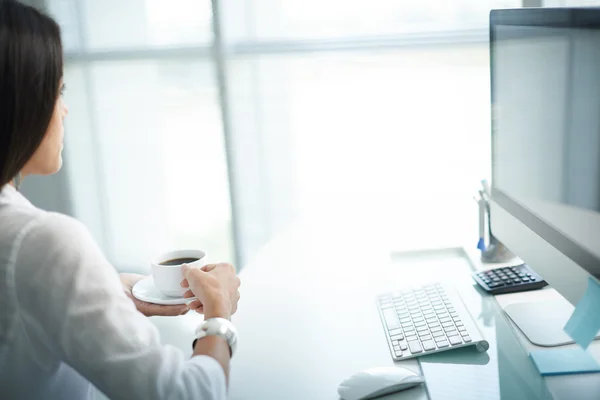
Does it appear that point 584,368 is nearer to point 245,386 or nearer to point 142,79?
point 245,386

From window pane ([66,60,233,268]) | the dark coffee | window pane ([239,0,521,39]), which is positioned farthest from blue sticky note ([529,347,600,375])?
window pane ([66,60,233,268])

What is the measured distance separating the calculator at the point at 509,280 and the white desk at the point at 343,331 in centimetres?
2

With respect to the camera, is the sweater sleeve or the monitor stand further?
the monitor stand

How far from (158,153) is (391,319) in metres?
1.88

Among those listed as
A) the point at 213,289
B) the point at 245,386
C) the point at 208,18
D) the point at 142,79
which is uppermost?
the point at 208,18

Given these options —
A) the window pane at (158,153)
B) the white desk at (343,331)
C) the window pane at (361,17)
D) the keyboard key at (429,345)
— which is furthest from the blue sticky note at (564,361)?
the window pane at (158,153)

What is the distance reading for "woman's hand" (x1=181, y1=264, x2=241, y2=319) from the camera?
0.93 meters

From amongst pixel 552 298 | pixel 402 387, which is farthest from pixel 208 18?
pixel 402 387

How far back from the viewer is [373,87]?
259 cm

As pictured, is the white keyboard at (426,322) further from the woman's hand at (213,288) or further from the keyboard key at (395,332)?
the woman's hand at (213,288)

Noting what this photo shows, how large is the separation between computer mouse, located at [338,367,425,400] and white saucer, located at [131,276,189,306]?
269 millimetres

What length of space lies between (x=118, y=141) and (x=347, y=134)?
983 mm

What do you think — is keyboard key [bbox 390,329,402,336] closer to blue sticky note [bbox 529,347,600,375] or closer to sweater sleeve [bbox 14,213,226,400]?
blue sticky note [bbox 529,347,600,375]

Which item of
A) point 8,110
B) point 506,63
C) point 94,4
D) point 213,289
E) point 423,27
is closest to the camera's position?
point 8,110
